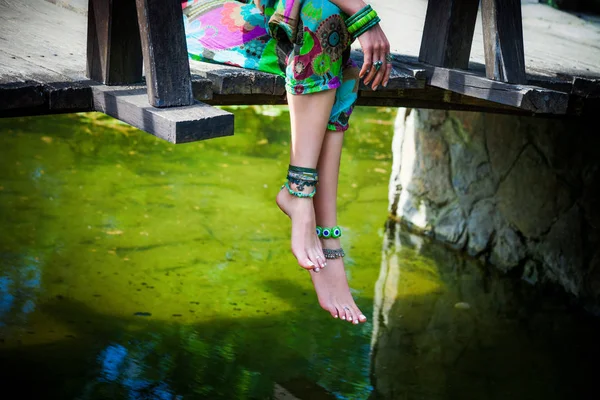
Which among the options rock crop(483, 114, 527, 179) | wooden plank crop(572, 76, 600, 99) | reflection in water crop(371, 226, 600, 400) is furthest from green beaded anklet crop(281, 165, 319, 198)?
rock crop(483, 114, 527, 179)

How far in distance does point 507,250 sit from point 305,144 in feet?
7.78

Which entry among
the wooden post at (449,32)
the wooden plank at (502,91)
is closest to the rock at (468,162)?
the wooden post at (449,32)

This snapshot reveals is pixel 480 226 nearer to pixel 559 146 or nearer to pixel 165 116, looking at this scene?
pixel 559 146

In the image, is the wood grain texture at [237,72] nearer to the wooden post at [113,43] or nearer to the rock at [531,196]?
the wooden post at [113,43]

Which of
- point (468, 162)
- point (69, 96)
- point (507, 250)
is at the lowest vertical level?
point (507, 250)

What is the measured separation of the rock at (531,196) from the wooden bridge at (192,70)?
0.60 m

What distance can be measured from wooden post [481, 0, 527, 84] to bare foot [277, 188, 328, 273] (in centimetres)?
93

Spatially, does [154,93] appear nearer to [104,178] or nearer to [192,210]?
[192,210]

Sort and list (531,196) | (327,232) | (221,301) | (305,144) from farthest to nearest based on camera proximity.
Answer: (531,196), (221,301), (327,232), (305,144)

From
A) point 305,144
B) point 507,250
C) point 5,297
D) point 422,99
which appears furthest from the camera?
point 507,250

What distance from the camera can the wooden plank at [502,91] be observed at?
2.51 metres

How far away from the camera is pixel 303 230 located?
220 centimetres

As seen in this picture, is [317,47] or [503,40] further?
[503,40]

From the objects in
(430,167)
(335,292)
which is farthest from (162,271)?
(430,167)
